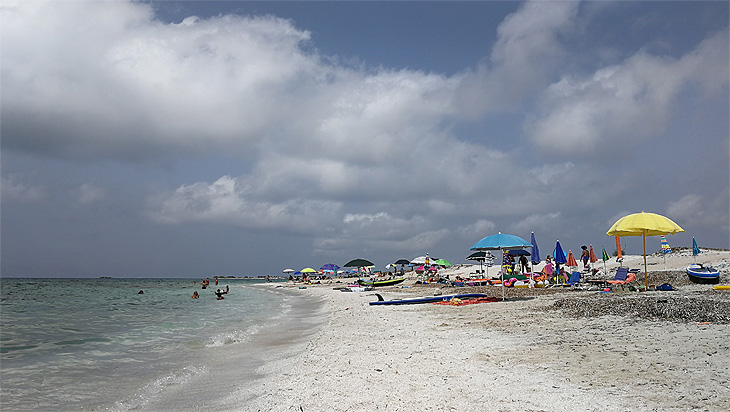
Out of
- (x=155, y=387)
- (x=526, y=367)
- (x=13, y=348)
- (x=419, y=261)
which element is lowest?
(x=13, y=348)

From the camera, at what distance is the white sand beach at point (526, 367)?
4.39m

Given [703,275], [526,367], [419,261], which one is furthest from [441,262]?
[526,367]

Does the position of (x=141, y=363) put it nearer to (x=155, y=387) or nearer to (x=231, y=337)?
(x=155, y=387)

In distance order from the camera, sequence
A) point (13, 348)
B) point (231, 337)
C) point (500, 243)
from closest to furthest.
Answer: point (13, 348) < point (231, 337) < point (500, 243)

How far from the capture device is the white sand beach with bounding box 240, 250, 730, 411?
14.4ft

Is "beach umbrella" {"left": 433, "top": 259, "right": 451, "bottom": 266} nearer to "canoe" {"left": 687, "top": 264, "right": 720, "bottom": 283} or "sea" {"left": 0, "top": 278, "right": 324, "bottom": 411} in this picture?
"canoe" {"left": 687, "top": 264, "right": 720, "bottom": 283}

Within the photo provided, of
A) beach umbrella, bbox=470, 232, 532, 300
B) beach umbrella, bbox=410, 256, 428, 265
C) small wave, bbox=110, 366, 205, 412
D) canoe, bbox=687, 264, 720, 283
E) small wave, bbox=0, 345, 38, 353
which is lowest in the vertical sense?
small wave, bbox=0, 345, 38, 353

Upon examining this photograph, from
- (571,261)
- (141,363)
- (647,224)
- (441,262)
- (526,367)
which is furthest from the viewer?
(441,262)

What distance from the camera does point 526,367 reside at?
5672 millimetres

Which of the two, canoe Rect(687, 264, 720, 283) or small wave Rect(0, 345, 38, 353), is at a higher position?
canoe Rect(687, 264, 720, 283)

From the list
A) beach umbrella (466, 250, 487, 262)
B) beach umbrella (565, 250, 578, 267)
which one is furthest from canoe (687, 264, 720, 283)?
beach umbrella (466, 250, 487, 262)

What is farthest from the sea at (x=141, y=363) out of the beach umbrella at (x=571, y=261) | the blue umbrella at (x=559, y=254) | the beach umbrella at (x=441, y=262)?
the beach umbrella at (x=441, y=262)

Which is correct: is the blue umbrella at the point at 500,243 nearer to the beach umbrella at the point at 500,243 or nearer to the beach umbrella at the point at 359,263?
the beach umbrella at the point at 500,243

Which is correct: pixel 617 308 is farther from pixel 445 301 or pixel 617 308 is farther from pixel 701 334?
pixel 445 301
